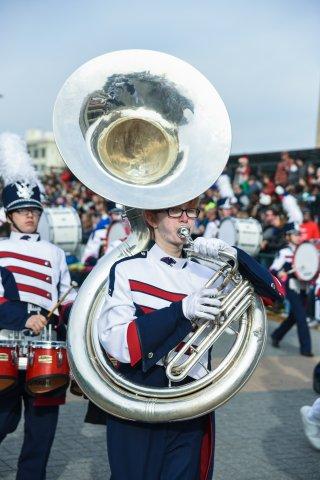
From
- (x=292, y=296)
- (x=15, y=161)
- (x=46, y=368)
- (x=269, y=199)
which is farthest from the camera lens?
(x=269, y=199)

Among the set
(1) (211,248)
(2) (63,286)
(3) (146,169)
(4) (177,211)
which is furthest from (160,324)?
(2) (63,286)

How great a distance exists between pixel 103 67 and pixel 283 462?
314 cm

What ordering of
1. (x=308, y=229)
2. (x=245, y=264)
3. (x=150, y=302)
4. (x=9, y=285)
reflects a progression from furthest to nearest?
(x=308, y=229), (x=9, y=285), (x=150, y=302), (x=245, y=264)

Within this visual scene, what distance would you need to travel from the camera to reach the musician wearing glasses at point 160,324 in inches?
123

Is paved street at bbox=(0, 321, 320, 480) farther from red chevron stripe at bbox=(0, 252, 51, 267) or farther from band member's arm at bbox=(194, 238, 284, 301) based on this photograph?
band member's arm at bbox=(194, 238, 284, 301)

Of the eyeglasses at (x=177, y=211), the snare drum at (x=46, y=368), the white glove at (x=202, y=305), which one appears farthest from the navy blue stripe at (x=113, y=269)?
the snare drum at (x=46, y=368)

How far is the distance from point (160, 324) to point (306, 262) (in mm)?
6767

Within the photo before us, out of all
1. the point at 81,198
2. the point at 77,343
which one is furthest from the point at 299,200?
the point at 77,343

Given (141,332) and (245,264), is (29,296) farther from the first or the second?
(245,264)

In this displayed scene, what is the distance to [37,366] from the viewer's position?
13.2 feet

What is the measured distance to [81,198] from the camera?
20969 millimetres

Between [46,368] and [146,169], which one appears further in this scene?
[46,368]

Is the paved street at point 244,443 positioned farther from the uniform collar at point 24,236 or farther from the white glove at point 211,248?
the white glove at point 211,248

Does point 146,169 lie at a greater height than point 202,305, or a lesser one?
greater
